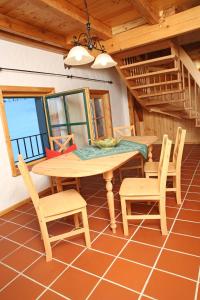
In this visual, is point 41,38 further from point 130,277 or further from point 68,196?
point 130,277

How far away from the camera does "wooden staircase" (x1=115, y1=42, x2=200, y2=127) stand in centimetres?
388

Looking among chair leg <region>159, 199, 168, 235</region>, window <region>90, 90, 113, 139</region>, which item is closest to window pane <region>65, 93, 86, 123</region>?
window <region>90, 90, 113, 139</region>

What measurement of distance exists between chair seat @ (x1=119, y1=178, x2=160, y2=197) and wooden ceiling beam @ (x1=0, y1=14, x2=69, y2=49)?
99.7 inches

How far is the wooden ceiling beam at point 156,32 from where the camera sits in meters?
2.96

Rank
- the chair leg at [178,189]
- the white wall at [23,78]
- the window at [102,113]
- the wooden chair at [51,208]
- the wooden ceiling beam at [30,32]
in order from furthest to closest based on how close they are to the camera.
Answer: the window at [102,113] < the white wall at [23,78] < the wooden ceiling beam at [30,32] < the chair leg at [178,189] < the wooden chair at [51,208]

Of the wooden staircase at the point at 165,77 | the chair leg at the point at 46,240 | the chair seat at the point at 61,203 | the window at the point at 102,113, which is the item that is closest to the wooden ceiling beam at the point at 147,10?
the wooden staircase at the point at 165,77

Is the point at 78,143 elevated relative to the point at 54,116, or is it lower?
lower

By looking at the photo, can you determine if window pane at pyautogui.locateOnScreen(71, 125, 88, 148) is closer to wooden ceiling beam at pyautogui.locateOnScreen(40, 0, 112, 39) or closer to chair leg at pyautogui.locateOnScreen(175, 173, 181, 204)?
wooden ceiling beam at pyautogui.locateOnScreen(40, 0, 112, 39)

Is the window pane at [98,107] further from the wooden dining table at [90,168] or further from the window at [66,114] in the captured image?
the wooden dining table at [90,168]

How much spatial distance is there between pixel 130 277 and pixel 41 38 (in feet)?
11.2

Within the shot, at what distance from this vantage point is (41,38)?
3.29m

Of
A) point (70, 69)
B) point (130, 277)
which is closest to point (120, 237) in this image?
point (130, 277)

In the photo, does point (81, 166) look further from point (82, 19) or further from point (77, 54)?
point (82, 19)

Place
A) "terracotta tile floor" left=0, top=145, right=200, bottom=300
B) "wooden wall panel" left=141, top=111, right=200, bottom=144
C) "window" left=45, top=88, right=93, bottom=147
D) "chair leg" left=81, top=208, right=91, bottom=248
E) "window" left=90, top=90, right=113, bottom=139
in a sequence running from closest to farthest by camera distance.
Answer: "terracotta tile floor" left=0, top=145, right=200, bottom=300 < "chair leg" left=81, top=208, right=91, bottom=248 < "window" left=45, top=88, right=93, bottom=147 < "window" left=90, top=90, right=113, bottom=139 < "wooden wall panel" left=141, top=111, right=200, bottom=144
